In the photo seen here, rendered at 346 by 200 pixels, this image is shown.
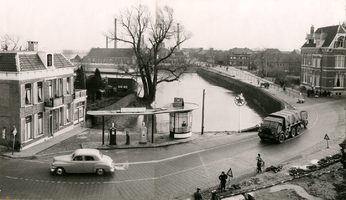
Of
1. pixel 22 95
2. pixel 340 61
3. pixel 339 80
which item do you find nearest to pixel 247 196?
pixel 22 95

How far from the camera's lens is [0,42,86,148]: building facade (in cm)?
1917

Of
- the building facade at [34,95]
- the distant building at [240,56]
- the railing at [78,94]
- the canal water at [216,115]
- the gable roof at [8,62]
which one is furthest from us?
the distant building at [240,56]

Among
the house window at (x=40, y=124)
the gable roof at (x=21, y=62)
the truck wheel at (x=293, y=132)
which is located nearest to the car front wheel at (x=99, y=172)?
the house window at (x=40, y=124)

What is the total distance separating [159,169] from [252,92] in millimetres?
43424

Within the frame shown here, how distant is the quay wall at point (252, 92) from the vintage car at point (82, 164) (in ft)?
78.2

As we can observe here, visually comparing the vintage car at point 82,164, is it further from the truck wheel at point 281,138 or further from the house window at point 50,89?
the truck wheel at point 281,138

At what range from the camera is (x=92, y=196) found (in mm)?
14219

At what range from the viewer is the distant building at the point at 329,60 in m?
41.2

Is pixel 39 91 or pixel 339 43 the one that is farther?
pixel 339 43

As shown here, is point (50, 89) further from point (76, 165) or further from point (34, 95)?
point (76, 165)

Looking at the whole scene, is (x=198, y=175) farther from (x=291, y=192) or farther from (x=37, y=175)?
(x=37, y=175)

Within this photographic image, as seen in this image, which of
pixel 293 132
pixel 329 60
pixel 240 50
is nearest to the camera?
pixel 293 132

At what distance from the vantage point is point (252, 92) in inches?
2303

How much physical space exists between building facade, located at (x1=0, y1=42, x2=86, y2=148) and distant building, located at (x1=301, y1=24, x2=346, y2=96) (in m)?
30.3
